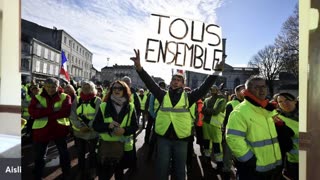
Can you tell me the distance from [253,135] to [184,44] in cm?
81

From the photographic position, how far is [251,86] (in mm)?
Result: 2246

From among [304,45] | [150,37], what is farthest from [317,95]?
[150,37]

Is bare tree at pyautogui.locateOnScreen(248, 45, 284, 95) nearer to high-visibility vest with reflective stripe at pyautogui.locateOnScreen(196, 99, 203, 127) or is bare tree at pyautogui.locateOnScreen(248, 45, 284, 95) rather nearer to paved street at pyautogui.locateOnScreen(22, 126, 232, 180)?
high-visibility vest with reflective stripe at pyautogui.locateOnScreen(196, 99, 203, 127)

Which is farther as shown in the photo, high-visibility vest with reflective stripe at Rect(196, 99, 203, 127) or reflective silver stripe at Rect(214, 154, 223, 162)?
reflective silver stripe at Rect(214, 154, 223, 162)

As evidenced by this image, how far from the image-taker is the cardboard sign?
246 centimetres

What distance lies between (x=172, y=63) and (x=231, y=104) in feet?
1.73

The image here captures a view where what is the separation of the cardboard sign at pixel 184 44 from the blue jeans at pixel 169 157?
589mm

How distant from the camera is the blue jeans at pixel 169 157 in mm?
2652

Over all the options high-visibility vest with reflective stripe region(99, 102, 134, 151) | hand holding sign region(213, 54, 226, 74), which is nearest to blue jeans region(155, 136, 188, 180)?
high-visibility vest with reflective stripe region(99, 102, 134, 151)

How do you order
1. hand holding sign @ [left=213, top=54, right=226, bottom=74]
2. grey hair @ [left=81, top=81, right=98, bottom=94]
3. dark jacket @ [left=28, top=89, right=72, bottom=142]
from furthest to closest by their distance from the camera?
dark jacket @ [left=28, top=89, right=72, bottom=142]
grey hair @ [left=81, top=81, right=98, bottom=94]
hand holding sign @ [left=213, top=54, right=226, bottom=74]

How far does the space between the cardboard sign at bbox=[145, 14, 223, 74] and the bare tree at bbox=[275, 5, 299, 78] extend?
1.39 ft

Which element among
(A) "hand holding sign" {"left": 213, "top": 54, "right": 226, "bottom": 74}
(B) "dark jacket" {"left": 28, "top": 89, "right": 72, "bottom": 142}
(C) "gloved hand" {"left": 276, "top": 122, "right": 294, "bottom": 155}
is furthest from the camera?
(B) "dark jacket" {"left": 28, "top": 89, "right": 72, "bottom": 142}

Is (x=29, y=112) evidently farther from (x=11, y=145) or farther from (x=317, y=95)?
(x=317, y=95)

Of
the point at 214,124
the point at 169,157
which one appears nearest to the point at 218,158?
the point at 214,124
